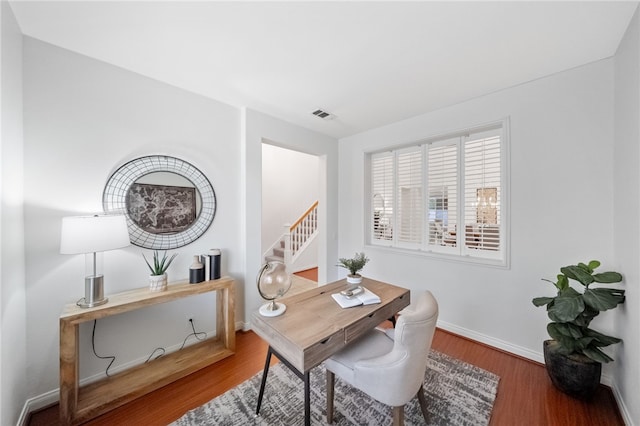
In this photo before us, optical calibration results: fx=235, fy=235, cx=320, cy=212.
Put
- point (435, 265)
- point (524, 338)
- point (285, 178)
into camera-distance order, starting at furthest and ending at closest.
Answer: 1. point (285, 178)
2. point (435, 265)
3. point (524, 338)

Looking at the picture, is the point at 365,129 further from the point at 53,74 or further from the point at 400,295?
the point at 53,74

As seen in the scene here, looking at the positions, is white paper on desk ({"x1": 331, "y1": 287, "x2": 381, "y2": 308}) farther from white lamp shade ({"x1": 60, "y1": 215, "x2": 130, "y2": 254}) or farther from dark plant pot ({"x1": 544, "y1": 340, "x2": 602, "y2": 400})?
white lamp shade ({"x1": 60, "y1": 215, "x2": 130, "y2": 254})

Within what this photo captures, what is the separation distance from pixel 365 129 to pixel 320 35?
2045 mm

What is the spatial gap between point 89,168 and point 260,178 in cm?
153

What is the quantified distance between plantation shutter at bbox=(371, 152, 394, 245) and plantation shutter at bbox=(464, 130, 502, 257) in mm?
1000

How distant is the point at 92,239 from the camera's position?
1.60m

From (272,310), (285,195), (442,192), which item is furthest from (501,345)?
(285,195)

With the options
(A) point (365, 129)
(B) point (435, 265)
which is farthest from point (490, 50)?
(B) point (435, 265)

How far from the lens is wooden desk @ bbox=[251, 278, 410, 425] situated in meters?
1.24

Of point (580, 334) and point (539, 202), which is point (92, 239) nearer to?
point (580, 334)

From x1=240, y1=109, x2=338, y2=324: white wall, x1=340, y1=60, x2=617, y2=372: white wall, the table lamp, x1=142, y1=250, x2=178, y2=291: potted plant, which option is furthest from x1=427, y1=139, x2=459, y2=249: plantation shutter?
the table lamp

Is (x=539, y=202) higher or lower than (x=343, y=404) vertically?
higher

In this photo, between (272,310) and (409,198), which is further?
(409,198)

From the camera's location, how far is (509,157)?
7.72 ft
